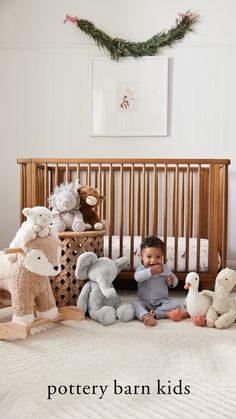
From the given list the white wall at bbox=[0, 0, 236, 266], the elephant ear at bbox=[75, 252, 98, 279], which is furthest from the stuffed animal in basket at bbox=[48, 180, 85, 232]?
the white wall at bbox=[0, 0, 236, 266]

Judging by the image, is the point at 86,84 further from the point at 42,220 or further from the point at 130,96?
the point at 42,220

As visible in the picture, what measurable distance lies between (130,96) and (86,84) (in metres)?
0.37

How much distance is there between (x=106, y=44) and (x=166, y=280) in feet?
6.85

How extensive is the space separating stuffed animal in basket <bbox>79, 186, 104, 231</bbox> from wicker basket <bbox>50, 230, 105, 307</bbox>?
104 millimetres

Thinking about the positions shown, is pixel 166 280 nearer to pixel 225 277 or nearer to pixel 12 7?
pixel 225 277

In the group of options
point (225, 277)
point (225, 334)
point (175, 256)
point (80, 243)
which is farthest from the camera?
point (175, 256)

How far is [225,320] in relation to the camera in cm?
195

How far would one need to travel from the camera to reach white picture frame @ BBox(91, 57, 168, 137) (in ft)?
11.5

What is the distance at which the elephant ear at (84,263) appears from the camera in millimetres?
2083

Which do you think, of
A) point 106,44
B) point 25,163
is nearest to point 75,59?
point 106,44

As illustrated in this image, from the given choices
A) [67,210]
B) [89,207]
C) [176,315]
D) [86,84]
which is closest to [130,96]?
[86,84]

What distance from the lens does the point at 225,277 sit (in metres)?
2.07

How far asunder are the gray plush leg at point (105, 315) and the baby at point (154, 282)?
0.49ft

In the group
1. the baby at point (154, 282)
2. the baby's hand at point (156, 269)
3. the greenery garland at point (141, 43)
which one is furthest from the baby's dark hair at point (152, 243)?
the greenery garland at point (141, 43)
